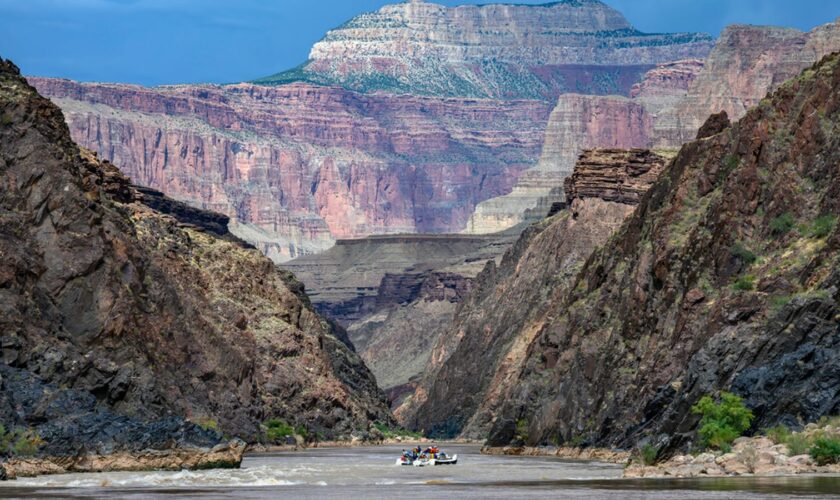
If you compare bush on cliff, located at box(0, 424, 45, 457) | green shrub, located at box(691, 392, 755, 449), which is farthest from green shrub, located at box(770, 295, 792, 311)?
bush on cliff, located at box(0, 424, 45, 457)

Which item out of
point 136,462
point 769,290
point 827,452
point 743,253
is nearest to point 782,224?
point 743,253

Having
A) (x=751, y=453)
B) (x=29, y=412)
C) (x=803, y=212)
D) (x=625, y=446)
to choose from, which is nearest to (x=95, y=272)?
(x=29, y=412)

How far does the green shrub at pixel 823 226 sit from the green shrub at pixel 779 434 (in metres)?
28.4

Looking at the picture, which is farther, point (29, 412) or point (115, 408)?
point (115, 408)

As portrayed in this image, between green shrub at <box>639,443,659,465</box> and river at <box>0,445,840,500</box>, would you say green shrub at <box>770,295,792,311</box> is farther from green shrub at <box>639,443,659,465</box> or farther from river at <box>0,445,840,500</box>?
river at <box>0,445,840,500</box>

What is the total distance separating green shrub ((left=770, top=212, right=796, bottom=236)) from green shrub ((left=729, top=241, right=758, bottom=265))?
2951 millimetres

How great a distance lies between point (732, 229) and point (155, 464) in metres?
53.2

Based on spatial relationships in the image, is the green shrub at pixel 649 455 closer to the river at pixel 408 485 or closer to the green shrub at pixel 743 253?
the river at pixel 408 485

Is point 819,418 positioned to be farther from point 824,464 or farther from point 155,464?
point 155,464

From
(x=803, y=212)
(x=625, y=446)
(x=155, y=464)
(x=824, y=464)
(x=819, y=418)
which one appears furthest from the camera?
(x=625, y=446)

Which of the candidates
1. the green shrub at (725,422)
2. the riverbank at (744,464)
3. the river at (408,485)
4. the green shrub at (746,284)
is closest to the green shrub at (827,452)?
the riverbank at (744,464)

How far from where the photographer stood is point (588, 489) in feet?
456

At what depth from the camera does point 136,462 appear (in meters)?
169

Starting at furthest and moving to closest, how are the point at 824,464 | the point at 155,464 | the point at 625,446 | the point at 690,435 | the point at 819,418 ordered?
the point at 625,446
the point at 155,464
the point at 690,435
the point at 819,418
the point at 824,464
